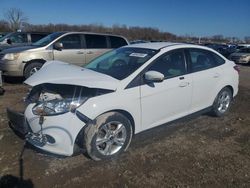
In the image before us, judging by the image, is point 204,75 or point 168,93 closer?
point 168,93

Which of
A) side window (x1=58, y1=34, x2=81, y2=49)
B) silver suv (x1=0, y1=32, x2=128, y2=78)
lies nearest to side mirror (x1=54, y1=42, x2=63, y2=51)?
silver suv (x1=0, y1=32, x2=128, y2=78)

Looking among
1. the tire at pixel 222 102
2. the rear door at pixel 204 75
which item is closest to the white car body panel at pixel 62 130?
the rear door at pixel 204 75

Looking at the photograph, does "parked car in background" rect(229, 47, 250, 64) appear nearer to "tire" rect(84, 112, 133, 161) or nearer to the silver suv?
the silver suv

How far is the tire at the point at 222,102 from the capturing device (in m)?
5.98

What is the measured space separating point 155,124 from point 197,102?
1.18 m

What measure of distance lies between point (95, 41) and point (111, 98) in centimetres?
675

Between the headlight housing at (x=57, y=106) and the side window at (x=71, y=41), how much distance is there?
616 cm

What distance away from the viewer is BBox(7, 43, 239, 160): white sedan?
12.3 ft

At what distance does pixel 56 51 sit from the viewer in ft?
31.0

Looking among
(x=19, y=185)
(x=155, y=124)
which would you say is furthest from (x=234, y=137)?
(x=19, y=185)

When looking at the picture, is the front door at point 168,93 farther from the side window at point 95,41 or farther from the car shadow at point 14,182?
the side window at point 95,41

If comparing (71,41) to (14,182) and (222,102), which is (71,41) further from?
(14,182)

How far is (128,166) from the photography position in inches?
156

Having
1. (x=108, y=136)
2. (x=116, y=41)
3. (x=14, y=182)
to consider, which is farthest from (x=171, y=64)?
(x=116, y=41)
